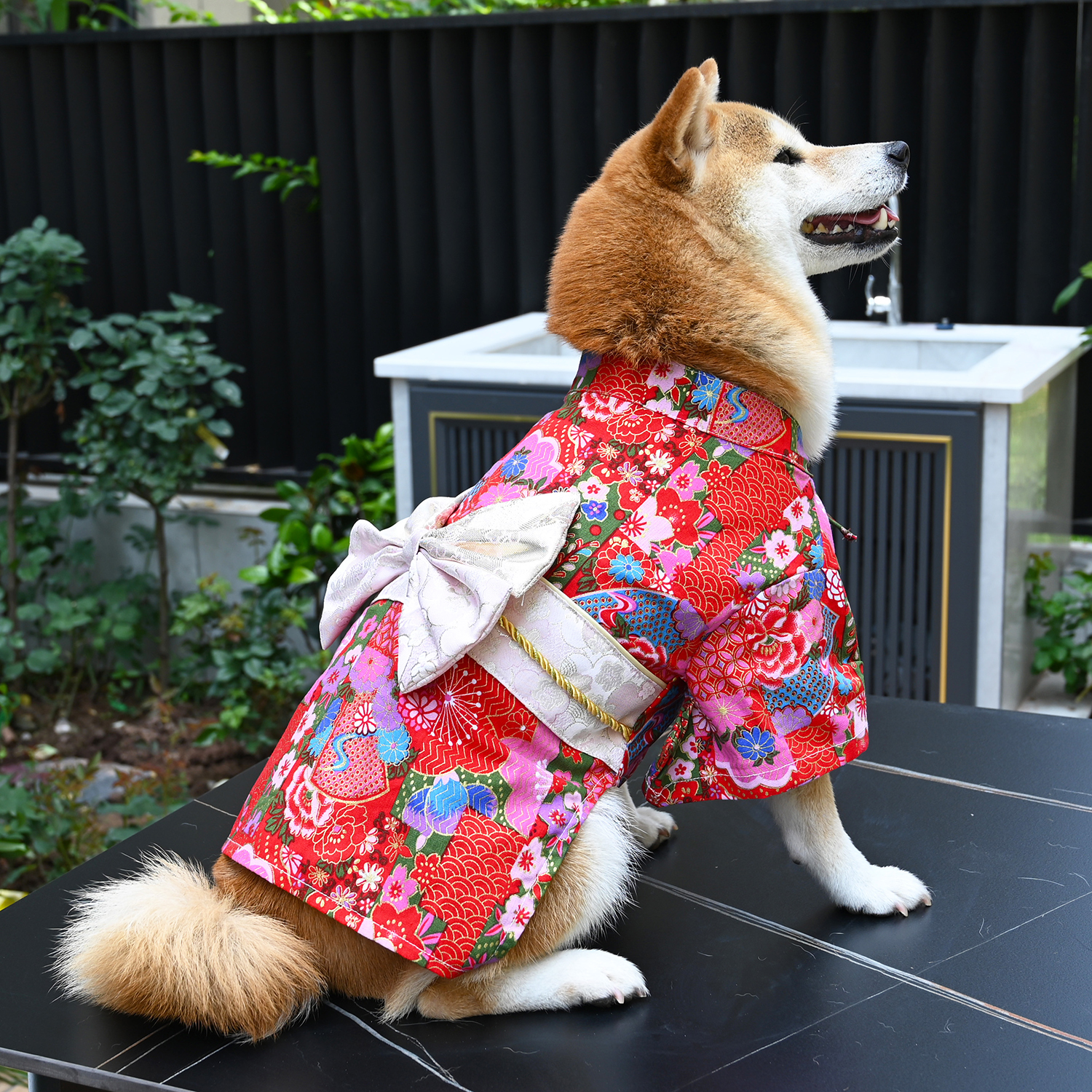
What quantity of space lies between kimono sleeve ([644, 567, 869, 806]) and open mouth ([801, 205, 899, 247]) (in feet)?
1.68

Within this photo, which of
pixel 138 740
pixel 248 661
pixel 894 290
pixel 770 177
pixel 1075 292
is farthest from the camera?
pixel 138 740

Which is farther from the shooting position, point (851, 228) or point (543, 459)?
point (851, 228)

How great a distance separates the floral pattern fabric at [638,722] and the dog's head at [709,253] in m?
0.04

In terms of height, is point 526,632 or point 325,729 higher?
point 526,632

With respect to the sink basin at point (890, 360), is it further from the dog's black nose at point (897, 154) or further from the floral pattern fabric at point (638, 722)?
the floral pattern fabric at point (638, 722)

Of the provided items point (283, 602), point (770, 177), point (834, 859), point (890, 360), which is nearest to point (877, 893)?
point (834, 859)

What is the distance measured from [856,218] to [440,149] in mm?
2548

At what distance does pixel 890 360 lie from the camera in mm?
3539

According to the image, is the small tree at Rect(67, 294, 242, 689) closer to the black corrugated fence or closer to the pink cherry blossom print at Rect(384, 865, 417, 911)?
the black corrugated fence

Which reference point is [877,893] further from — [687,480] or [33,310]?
[33,310]

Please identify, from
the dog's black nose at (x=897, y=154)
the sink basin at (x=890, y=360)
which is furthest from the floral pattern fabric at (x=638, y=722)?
the sink basin at (x=890, y=360)

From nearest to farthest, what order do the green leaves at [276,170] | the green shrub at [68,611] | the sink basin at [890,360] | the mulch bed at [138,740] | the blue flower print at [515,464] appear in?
1. the blue flower print at [515,464]
2. the sink basin at [890,360]
3. the mulch bed at [138,740]
4. the green shrub at [68,611]
5. the green leaves at [276,170]

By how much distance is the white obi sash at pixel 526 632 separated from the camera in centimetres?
140

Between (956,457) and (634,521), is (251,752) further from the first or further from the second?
(634,521)
